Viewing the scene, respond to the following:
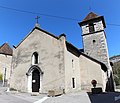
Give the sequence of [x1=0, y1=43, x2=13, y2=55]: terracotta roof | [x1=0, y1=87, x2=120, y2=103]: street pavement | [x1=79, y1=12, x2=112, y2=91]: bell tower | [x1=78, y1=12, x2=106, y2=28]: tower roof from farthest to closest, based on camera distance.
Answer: [x1=0, y1=43, x2=13, y2=55]: terracotta roof → [x1=78, y1=12, x2=106, y2=28]: tower roof → [x1=79, y1=12, x2=112, y2=91]: bell tower → [x1=0, y1=87, x2=120, y2=103]: street pavement

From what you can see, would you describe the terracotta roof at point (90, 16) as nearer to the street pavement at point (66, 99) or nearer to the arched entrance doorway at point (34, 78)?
the arched entrance doorway at point (34, 78)

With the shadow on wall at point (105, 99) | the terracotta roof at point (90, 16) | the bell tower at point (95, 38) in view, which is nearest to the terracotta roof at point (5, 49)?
the bell tower at point (95, 38)

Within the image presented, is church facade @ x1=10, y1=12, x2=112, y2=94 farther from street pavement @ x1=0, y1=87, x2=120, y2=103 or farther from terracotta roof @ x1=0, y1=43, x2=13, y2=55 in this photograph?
terracotta roof @ x1=0, y1=43, x2=13, y2=55

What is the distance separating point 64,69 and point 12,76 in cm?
856

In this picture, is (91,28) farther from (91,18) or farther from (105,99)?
(105,99)

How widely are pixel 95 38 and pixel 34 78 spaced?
584 inches

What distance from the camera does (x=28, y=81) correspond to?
54.1ft

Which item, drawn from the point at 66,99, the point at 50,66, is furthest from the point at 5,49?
the point at 66,99

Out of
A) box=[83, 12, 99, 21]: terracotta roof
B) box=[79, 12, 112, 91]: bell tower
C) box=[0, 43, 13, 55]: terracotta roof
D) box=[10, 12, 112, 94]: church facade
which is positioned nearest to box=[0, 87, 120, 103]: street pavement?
box=[10, 12, 112, 94]: church facade

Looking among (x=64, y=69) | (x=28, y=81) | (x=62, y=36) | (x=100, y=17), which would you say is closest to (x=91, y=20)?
Answer: (x=100, y=17)

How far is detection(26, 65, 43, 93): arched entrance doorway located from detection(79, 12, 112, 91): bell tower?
12.1 m

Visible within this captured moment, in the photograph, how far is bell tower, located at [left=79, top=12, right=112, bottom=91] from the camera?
23328 mm

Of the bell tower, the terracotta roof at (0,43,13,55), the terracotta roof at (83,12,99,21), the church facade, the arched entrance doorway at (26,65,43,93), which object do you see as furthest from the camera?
the terracotta roof at (0,43,13,55)

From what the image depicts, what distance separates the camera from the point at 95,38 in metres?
24.8
